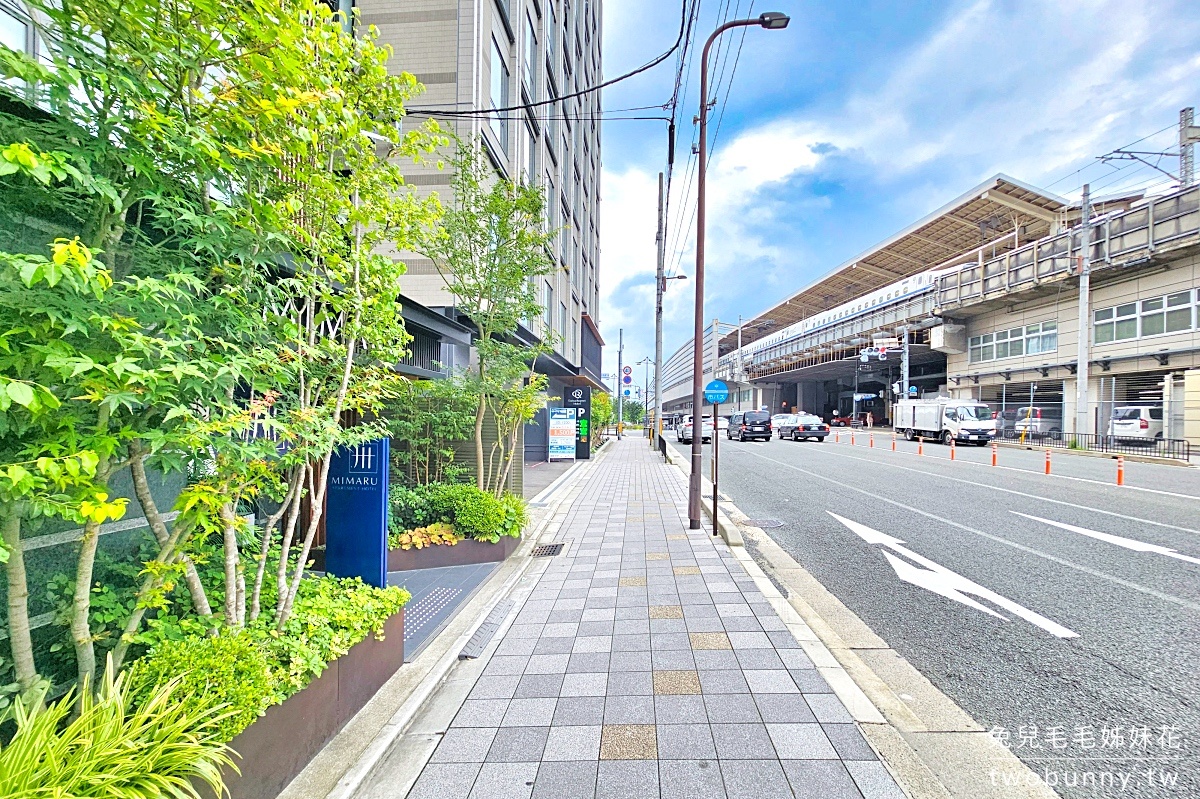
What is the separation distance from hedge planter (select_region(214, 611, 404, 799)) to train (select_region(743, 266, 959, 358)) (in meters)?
44.3

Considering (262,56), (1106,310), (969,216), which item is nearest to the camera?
(262,56)

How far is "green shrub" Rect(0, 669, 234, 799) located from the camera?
1574mm

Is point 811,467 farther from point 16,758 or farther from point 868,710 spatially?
point 16,758

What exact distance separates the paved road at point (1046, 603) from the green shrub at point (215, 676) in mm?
3793

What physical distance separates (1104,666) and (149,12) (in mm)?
6593

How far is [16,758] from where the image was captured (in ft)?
5.18

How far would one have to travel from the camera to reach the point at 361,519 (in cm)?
398

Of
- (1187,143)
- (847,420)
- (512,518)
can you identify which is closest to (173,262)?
(512,518)

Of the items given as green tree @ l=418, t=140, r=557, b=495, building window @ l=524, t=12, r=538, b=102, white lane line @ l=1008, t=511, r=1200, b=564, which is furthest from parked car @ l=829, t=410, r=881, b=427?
green tree @ l=418, t=140, r=557, b=495

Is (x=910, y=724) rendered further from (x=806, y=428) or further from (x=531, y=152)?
(x=806, y=428)

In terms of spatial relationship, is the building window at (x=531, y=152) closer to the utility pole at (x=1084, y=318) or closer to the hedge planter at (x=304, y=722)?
the hedge planter at (x=304, y=722)

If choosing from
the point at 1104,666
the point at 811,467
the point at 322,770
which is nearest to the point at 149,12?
the point at 322,770

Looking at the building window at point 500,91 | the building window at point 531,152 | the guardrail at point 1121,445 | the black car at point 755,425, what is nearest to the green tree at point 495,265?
the building window at point 500,91

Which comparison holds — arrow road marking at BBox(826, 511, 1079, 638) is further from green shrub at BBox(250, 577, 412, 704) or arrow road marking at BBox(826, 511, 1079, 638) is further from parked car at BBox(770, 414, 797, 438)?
parked car at BBox(770, 414, 797, 438)
